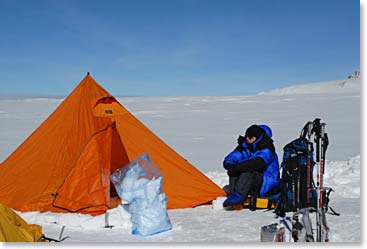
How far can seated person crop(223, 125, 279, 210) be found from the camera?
386cm

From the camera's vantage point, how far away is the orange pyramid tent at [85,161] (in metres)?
3.57

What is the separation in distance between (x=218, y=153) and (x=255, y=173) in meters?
2.83

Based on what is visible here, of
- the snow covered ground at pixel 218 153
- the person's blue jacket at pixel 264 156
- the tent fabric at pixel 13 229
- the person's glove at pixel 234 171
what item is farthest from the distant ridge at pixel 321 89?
the tent fabric at pixel 13 229

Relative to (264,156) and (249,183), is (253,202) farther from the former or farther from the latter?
(264,156)

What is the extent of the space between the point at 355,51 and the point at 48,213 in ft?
9.34

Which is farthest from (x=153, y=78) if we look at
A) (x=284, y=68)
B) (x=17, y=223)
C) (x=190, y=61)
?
(x=17, y=223)

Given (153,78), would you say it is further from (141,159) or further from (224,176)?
(141,159)

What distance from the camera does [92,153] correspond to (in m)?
3.61

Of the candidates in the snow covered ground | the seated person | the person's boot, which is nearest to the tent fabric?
the snow covered ground

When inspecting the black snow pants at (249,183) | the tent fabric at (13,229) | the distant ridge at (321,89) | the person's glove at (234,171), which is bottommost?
the tent fabric at (13,229)

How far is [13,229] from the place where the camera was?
257 cm

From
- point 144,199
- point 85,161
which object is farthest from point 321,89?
point 144,199

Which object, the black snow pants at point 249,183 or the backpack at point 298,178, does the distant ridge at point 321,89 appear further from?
the backpack at point 298,178

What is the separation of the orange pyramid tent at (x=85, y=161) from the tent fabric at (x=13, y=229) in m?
0.76
